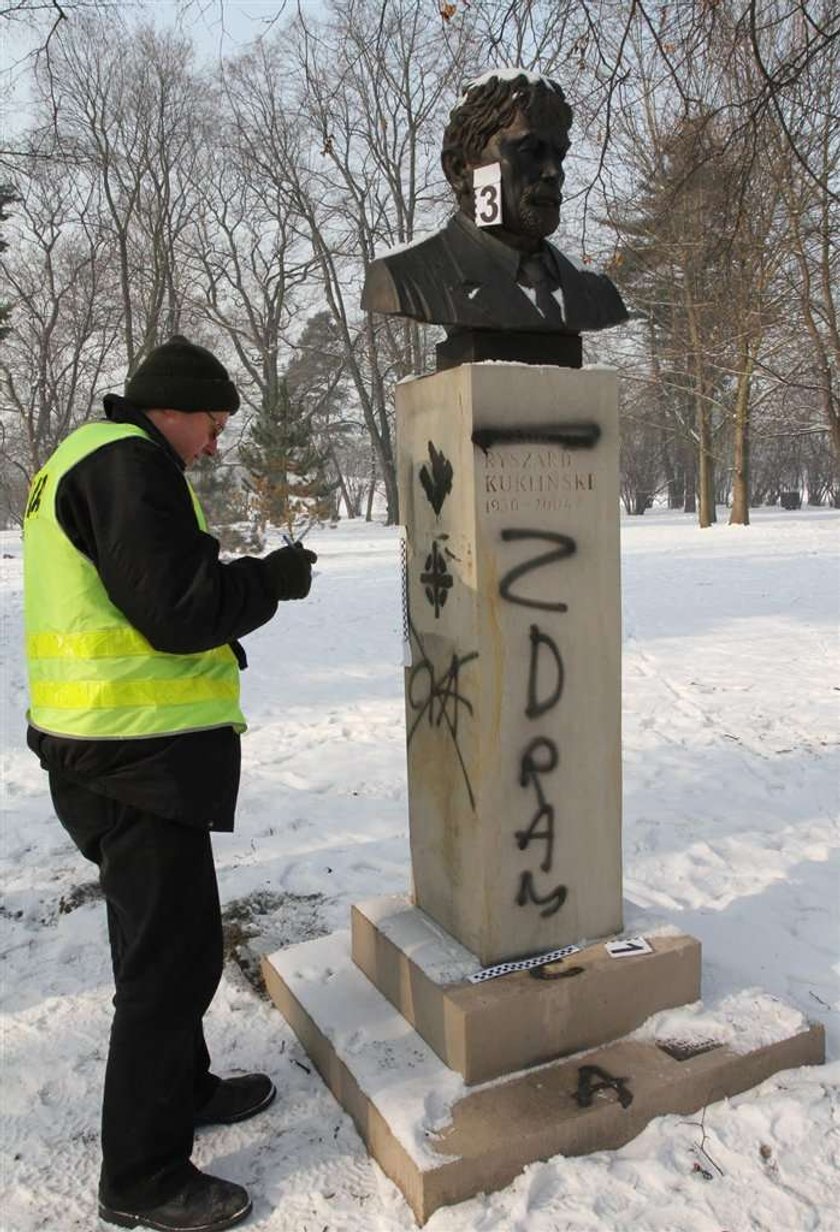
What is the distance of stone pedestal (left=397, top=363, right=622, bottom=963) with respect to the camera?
2.62 meters

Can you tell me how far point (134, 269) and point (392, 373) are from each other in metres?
10.0

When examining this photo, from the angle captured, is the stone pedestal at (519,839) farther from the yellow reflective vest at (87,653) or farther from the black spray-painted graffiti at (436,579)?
the yellow reflective vest at (87,653)

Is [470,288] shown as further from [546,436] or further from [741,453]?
[741,453]

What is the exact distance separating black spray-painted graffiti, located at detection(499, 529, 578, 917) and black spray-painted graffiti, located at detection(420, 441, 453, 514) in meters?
0.26

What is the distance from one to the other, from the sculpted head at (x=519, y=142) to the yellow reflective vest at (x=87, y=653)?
1.38m

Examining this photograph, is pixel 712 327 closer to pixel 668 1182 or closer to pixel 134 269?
pixel 134 269

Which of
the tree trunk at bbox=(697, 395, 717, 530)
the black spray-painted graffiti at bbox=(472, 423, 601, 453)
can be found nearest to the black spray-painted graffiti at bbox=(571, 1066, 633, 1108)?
the black spray-painted graffiti at bbox=(472, 423, 601, 453)

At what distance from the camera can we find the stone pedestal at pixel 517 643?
2.62 m

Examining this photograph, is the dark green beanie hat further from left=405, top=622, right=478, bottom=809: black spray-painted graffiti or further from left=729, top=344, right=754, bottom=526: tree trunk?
left=729, top=344, right=754, bottom=526: tree trunk

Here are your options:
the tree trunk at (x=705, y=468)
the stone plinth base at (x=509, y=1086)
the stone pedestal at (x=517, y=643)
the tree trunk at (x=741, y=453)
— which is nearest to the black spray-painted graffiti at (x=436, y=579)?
the stone pedestal at (x=517, y=643)

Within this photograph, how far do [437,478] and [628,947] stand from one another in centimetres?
159

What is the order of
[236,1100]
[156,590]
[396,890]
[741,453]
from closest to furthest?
1. [156,590]
2. [236,1100]
3. [396,890]
4. [741,453]

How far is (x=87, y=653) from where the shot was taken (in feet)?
6.85

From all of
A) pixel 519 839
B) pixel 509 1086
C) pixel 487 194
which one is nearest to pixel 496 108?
pixel 487 194
